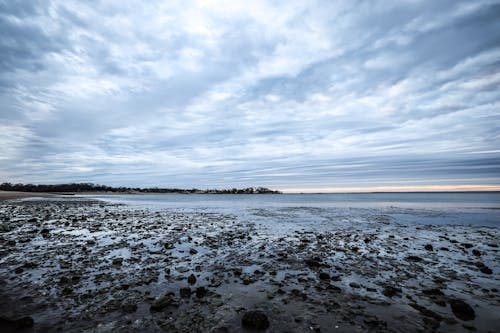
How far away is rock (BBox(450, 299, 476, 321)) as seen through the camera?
18.9 feet

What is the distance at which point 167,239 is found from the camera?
1487 cm

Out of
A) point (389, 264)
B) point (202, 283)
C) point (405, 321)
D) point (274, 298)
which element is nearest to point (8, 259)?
point (202, 283)

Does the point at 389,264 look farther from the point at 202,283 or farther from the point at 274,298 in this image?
the point at 202,283

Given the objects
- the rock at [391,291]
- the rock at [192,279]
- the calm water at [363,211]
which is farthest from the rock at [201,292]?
the calm water at [363,211]

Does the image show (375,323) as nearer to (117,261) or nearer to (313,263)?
(313,263)

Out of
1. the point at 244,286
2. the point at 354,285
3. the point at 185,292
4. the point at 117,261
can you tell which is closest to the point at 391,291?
the point at 354,285

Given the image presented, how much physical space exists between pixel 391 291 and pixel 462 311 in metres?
1.66

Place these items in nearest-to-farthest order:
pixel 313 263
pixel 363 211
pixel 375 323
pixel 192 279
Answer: pixel 375 323
pixel 192 279
pixel 313 263
pixel 363 211

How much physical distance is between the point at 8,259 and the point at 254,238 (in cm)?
1206

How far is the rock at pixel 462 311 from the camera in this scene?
227 inches

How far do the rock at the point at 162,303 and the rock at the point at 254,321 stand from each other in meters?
2.11

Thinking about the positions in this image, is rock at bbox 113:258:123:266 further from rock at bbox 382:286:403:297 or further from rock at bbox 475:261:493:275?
rock at bbox 475:261:493:275

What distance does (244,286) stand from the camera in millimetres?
7691

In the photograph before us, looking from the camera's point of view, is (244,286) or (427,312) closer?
(427,312)
